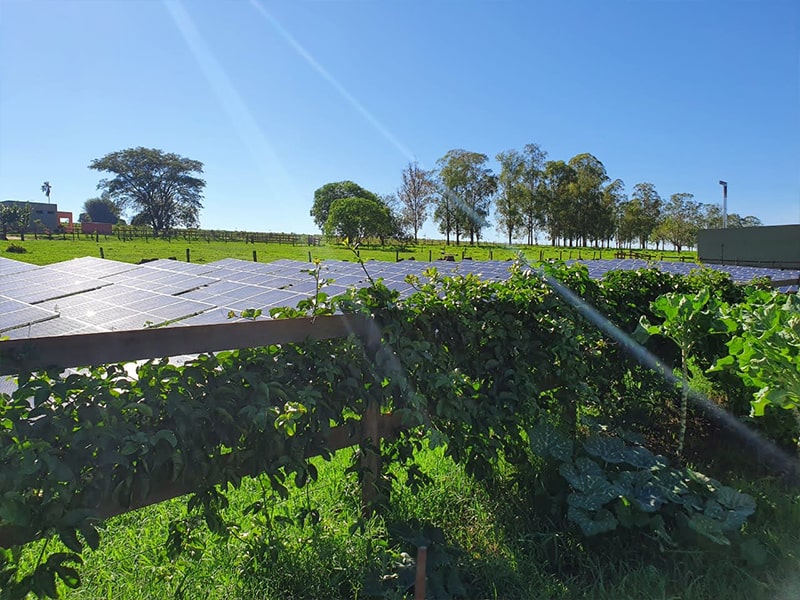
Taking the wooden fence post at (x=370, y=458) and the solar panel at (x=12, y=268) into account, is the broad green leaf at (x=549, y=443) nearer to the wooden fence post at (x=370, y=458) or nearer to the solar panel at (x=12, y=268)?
the wooden fence post at (x=370, y=458)

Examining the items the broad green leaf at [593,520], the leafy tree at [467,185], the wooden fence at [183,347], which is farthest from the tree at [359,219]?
the broad green leaf at [593,520]

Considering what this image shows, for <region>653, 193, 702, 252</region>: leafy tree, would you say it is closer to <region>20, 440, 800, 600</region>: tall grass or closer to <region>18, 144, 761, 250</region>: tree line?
<region>18, 144, 761, 250</region>: tree line

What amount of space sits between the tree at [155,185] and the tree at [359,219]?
35.6 meters

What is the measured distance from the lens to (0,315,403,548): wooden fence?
3.98 feet

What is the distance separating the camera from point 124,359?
1309mm

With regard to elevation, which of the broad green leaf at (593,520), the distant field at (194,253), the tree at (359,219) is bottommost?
the broad green leaf at (593,520)

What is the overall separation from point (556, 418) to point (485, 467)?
815 mm

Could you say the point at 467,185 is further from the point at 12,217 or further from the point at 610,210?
the point at 12,217

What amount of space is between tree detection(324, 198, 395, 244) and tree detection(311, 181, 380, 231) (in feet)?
53.6

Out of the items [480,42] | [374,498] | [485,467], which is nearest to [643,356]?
[485,467]

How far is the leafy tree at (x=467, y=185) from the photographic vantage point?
49875 millimetres

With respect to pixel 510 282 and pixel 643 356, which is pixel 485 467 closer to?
Answer: pixel 510 282

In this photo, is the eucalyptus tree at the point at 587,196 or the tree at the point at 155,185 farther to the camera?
the tree at the point at 155,185

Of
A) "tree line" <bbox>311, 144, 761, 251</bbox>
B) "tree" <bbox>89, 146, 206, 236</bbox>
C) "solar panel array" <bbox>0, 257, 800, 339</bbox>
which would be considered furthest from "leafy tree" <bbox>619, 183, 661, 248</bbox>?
"tree" <bbox>89, 146, 206, 236</bbox>
